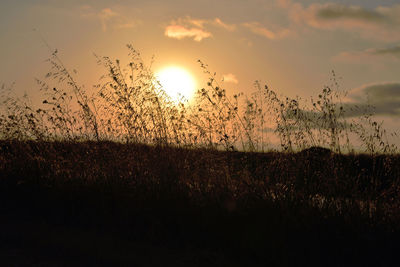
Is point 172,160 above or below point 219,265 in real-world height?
above

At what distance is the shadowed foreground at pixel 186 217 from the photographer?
3.75 metres

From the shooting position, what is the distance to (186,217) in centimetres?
428

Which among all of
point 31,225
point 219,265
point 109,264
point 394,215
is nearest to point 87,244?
point 109,264

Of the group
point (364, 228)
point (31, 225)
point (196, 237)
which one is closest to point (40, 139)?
point (31, 225)

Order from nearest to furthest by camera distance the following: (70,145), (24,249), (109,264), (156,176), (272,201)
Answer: (109,264), (24,249), (272,201), (156,176), (70,145)

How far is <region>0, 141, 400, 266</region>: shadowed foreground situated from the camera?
3.75m

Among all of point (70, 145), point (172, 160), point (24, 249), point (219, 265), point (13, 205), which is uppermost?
point (70, 145)

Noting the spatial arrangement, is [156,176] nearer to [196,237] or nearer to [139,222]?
[139,222]

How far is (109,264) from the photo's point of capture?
3.59m

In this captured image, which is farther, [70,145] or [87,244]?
[70,145]

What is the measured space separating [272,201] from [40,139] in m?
4.13

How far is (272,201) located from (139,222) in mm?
1401

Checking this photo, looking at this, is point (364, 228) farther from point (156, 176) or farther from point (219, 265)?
point (156, 176)

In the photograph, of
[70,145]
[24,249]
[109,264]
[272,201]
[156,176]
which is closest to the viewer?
[109,264]
